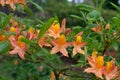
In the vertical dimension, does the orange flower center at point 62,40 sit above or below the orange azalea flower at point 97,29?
above

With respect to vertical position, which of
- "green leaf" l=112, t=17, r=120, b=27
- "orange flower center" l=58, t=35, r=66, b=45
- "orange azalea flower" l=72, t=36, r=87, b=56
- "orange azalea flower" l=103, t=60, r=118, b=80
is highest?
"green leaf" l=112, t=17, r=120, b=27

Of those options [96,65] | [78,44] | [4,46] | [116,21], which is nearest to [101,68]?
[96,65]

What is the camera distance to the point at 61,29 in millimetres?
1463

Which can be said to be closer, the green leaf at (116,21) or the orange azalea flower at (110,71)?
the orange azalea flower at (110,71)

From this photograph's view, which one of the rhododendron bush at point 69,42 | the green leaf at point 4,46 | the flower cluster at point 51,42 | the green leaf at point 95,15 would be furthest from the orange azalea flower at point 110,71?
the green leaf at point 4,46

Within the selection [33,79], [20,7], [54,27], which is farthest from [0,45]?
[33,79]

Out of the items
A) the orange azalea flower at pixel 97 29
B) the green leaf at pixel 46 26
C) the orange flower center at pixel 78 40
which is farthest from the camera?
the orange azalea flower at pixel 97 29

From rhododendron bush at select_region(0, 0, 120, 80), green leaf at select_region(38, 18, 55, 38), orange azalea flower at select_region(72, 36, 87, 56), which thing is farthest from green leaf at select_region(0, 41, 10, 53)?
orange azalea flower at select_region(72, 36, 87, 56)

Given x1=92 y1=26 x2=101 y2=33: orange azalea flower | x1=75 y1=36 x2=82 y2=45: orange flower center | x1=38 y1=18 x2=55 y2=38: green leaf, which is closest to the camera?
x1=38 y1=18 x2=55 y2=38: green leaf

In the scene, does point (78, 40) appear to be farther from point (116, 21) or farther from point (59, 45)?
point (116, 21)

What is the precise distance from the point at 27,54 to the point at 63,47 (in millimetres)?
175

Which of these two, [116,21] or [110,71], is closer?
[110,71]

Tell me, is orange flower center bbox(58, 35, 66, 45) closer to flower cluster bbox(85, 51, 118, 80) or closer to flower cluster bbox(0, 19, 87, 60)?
flower cluster bbox(0, 19, 87, 60)

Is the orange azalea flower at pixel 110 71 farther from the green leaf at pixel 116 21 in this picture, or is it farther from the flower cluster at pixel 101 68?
the green leaf at pixel 116 21
